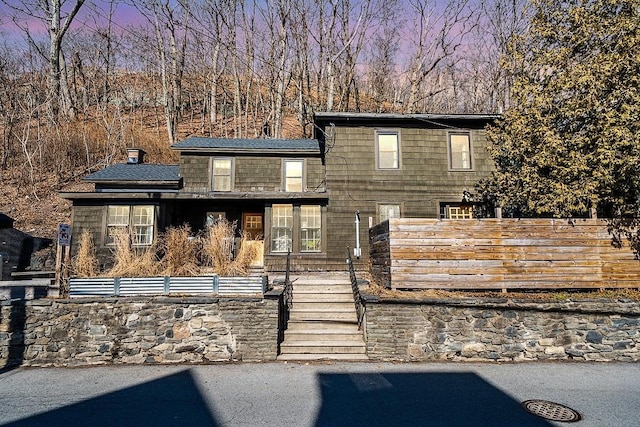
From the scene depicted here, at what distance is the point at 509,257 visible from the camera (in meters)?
8.23

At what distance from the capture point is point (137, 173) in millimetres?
14273

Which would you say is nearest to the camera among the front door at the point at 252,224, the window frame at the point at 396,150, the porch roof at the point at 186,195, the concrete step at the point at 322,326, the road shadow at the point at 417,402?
the road shadow at the point at 417,402

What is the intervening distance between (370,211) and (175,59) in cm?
2159

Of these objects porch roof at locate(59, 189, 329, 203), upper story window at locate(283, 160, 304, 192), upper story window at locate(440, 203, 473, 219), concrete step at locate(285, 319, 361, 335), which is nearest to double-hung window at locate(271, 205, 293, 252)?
porch roof at locate(59, 189, 329, 203)

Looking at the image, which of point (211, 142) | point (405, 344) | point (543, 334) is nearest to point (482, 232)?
point (543, 334)

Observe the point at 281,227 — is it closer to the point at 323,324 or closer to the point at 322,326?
the point at 323,324

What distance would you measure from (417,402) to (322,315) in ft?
11.5

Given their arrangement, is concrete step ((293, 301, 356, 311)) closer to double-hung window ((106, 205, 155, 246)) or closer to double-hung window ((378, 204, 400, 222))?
double-hung window ((378, 204, 400, 222))

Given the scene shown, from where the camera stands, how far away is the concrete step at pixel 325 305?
29.5ft

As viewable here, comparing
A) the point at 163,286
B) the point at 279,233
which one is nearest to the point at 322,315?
the point at 163,286

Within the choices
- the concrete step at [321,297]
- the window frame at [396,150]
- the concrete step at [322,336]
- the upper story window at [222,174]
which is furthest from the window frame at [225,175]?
the concrete step at [322,336]

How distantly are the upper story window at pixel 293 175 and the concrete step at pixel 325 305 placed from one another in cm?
551

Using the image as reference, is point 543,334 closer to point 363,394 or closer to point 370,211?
point 363,394

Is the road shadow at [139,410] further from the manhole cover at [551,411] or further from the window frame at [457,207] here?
the window frame at [457,207]
